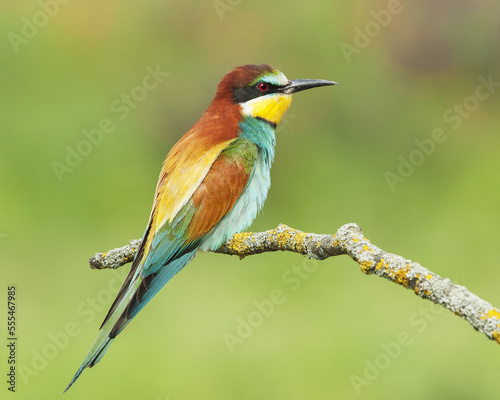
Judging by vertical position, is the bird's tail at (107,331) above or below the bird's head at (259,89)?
below

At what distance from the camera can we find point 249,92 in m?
2.41

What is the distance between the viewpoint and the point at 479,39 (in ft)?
14.7

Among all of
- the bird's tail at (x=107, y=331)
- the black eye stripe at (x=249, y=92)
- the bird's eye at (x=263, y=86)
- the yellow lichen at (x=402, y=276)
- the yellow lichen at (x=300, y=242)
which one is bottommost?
the bird's tail at (x=107, y=331)

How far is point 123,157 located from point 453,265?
2.04 meters

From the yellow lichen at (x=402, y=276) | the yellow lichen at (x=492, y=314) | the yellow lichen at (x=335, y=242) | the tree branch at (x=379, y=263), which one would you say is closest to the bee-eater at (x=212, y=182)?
the tree branch at (x=379, y=263)

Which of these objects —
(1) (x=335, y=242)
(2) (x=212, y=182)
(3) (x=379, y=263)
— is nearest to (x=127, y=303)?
(2) (x=212, y=182)

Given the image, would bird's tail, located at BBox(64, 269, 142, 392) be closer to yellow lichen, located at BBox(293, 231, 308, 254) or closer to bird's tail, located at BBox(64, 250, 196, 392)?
bird's tail, located at BBox(64, 250, 196, 392)

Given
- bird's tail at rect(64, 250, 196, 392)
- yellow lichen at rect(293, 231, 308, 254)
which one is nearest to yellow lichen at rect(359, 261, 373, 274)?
yellow lichen at rect(293, 231, 308, 254)

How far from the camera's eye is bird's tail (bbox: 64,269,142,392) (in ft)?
6.07

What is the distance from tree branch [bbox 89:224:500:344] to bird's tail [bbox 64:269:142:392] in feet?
0.27

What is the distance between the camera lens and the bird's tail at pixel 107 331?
185 centimetres

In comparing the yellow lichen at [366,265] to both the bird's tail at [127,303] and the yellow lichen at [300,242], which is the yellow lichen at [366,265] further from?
the bird's tail at [127,303]

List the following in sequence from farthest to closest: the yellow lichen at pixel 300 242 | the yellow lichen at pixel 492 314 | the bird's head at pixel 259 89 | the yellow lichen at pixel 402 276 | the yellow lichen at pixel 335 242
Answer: the bird's head at pixel 259 89
the yellow lichen at pixel 300 242
the yellow lichen at pixel 335 242
the yellow lichen at pixel 402 276
the yellow lichen at pixel 492 314

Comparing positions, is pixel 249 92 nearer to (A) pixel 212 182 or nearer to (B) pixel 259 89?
(B) pixel 259 89
